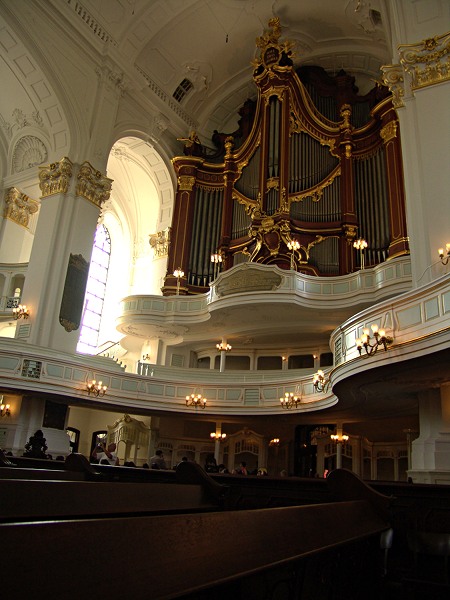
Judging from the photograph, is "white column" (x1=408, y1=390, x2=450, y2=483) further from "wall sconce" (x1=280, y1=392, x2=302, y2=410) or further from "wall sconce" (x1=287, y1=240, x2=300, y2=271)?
"wall sconce" (x1=287, y1=240, x2=300, y2=271)

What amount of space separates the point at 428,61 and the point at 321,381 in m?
8.63

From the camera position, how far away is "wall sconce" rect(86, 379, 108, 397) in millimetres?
16516

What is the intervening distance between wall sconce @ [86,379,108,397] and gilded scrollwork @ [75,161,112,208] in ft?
22.8

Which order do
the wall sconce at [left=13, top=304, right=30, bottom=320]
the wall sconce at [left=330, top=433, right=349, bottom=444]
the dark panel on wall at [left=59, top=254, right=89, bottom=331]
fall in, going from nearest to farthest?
the wall sconce at [left=13, top=304, right=30, bottom=320]
the dark panel on wall at [left=59, top=254, right=89, bottom=331]
the wall sconce at [left=330, top=433, right=349, bottom=444]

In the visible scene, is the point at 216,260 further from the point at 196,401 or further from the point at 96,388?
the point at 96,388

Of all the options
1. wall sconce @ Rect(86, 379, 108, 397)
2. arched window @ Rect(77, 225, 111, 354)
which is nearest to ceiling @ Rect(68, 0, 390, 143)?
arched window @ Rect(77, 225, 111, 354)

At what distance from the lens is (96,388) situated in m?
16.6

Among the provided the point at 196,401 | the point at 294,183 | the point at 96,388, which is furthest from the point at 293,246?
the point at 96,388

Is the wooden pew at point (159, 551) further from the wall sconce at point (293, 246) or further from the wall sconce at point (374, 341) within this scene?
the wall sconce at point (293, 246)

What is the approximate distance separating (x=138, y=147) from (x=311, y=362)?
12504 mm

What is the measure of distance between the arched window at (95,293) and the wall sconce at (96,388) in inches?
357

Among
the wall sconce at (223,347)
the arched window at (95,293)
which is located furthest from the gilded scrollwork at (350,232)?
the arched window at (95,293)

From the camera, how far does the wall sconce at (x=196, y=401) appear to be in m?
17.9

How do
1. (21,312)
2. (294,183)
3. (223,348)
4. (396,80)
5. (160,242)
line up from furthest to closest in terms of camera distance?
(160,242), (294,183), (223,348), (21,312), (396,80)
